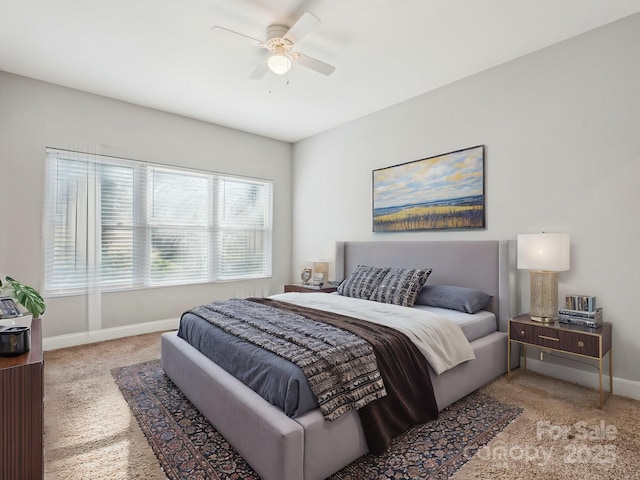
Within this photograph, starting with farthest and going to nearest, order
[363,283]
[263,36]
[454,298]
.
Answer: [363,283] → [454,298] → [263,36]

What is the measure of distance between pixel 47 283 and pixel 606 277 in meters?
5.13

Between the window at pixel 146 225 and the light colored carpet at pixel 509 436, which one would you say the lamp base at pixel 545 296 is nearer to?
the light colored carpet at pixel 509 436

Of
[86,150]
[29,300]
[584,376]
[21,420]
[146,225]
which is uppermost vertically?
[86,150]

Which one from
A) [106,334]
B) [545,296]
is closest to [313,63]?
[545,296]

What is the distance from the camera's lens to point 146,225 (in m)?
4.25

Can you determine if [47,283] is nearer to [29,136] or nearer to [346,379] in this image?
[29,136]

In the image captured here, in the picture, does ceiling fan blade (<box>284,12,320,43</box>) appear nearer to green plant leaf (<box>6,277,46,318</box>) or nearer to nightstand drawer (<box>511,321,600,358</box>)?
green plant leaf (<box>6,277,46,318</box>)

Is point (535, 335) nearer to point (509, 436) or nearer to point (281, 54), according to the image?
point (509, 436)

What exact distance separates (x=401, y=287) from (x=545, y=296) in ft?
3.75

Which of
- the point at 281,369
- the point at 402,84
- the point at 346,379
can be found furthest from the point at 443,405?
the point at 402,84

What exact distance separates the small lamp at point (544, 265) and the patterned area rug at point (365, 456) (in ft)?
2.71

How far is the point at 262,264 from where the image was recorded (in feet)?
17.7

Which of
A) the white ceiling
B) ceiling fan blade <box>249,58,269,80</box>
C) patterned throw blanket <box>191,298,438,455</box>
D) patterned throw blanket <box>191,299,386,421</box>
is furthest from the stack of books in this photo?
ceiling fan blade <box>249,58,269,80</box>

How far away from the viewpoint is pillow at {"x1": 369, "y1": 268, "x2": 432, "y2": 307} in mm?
3189
